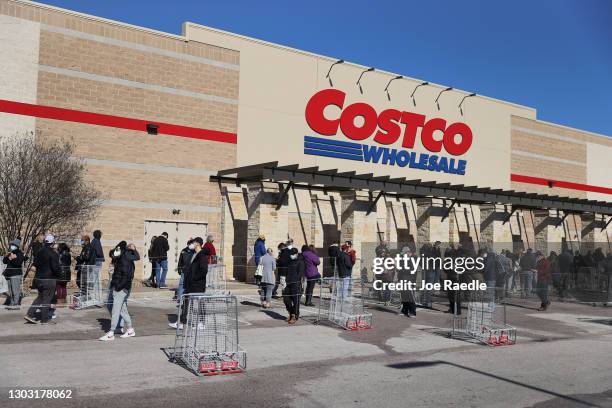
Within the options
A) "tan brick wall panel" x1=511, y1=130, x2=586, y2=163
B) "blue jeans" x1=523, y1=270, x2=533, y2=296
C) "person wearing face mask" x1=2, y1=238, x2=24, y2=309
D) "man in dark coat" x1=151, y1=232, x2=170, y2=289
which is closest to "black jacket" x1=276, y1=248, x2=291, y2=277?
"man in dark coat" x1=151, y1=232, x2=170, y2=289

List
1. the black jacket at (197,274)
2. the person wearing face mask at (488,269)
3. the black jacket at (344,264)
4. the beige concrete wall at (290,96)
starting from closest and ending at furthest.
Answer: the black jacket at (197,274) → the black jacket at (344,264) → the person wearing face mask at (488,269) → the beige concrete wall at (290,96)

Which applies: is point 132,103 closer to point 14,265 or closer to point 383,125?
point 14,265

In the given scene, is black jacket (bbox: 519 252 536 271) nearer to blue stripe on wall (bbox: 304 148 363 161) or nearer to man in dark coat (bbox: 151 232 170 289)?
blue stripe on wall (bbox: 304 148 363 161)

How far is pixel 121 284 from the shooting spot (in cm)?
1151

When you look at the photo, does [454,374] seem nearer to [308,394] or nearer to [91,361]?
[308,394]

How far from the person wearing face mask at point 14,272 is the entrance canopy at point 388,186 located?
10.1m

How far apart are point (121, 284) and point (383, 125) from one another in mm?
22404

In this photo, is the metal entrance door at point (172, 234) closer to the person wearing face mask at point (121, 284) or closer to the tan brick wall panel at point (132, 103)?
the tan brick wall panel at point (132, 103)

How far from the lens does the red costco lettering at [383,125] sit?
29422mm

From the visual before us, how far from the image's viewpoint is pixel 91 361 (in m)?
9.75

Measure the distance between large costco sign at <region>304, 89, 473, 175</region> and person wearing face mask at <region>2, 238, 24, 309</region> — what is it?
16007 millimetres

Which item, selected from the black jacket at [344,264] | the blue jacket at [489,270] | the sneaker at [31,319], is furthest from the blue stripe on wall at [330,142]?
the sneaker at [31,319]

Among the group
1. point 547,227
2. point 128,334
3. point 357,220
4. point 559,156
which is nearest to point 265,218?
point 357,220

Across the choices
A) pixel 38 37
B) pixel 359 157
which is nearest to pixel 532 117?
pixel 359 157
